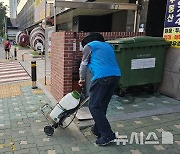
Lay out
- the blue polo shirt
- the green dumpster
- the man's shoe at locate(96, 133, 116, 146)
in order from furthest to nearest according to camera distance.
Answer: the green dumpster
the man's shoe at locate(96, 133, 116, 146)
the blue polo shirt

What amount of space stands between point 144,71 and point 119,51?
2.78 feet

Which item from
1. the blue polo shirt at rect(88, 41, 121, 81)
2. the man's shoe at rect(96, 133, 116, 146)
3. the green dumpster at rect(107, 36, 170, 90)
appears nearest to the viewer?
the blue polo shirt at rect(88, 41, 121, 81)

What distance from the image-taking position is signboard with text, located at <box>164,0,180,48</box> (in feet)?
19.2

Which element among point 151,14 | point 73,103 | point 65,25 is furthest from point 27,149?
point 65,25

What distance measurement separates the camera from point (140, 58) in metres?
5.93

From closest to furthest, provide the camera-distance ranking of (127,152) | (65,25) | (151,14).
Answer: (127,152) < (151,14) < (65,25)

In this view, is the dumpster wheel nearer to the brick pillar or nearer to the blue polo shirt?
the brick pillar

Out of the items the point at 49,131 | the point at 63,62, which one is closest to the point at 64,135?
the point at 49,131

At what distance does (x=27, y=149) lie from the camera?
12.4 ft

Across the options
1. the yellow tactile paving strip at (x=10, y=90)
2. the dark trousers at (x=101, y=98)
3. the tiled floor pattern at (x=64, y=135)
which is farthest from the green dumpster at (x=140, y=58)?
the yellow tactile paving strip at (x=10, y=90)

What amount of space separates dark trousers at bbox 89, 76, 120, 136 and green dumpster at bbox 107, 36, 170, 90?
203 cm

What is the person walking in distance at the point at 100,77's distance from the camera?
12.1ft

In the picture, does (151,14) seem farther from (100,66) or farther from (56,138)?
(56,138)

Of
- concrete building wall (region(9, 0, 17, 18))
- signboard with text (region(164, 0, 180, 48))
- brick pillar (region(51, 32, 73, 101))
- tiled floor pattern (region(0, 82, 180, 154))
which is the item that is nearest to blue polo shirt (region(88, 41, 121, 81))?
tiled floor pattern (region(0, 82, 180, 154))
